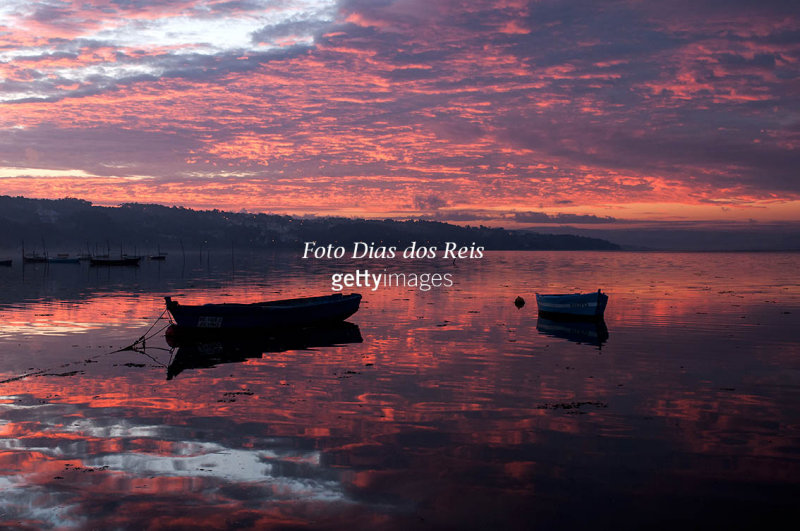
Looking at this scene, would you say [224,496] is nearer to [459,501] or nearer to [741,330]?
[459,501]

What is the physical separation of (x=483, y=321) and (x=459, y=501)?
102ft

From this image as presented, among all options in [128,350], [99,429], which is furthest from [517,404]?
[128,350]

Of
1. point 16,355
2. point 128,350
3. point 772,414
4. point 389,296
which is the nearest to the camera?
point 772,414

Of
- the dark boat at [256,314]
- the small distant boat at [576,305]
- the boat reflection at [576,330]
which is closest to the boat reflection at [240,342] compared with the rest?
the dark boat at [256,314]

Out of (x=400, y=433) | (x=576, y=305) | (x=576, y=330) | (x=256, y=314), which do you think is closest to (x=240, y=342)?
(x=256, y=314)

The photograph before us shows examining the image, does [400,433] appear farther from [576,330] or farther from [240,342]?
[576,330]

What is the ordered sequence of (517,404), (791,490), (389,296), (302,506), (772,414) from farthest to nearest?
(389,296), (517,404), (772,414), (791,490), (302,506)

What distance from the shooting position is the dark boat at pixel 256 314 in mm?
34219

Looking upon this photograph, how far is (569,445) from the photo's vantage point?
1483 cm

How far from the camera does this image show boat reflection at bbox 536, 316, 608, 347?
3434 centimetres

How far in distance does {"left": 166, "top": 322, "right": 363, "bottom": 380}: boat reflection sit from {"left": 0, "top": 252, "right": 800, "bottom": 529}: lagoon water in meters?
0.28

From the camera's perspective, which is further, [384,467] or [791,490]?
[384,467]

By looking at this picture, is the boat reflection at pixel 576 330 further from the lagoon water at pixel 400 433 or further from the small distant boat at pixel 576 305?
the lagoon water at pixel 400 433

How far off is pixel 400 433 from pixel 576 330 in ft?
82.8
